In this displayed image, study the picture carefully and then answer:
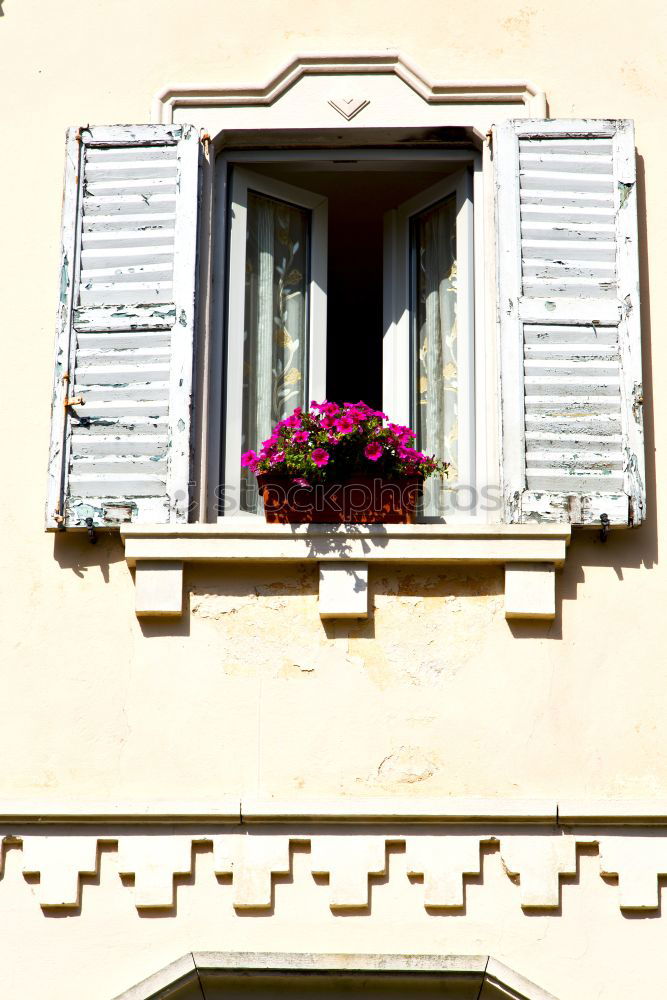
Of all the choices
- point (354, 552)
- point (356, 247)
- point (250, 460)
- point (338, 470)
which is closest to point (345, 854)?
point (354, 552)

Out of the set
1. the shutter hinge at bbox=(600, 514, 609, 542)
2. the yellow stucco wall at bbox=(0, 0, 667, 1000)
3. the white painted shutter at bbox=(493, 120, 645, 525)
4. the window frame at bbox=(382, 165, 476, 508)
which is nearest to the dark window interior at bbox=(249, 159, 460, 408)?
the window frame at bbox=(382, 165, 476, 508)

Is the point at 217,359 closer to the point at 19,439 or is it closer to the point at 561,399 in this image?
the point at 19,439

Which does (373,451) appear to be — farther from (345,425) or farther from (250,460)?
(250,460)

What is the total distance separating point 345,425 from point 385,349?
0.99 meters

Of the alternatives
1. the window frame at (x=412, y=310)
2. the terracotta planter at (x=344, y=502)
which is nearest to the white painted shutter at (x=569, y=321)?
the window frame at (x=412, y=310)

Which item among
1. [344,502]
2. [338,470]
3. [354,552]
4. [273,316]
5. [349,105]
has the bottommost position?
[354,552]

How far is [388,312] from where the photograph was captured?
7266mm

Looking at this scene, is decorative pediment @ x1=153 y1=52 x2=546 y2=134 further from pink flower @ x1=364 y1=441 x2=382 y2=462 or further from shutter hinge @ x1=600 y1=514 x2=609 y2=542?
shutter hinge @ x1=600 y1=514 x2=609 y2=542

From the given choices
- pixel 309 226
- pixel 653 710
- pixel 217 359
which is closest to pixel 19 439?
pixel 217 359

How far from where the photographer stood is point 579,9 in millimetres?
7164

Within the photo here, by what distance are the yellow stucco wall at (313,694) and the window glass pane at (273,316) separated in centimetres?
88

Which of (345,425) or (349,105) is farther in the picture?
(349,105)

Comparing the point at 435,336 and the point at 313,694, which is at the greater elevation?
the point at 435,336

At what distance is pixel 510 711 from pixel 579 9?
10.5 feet
